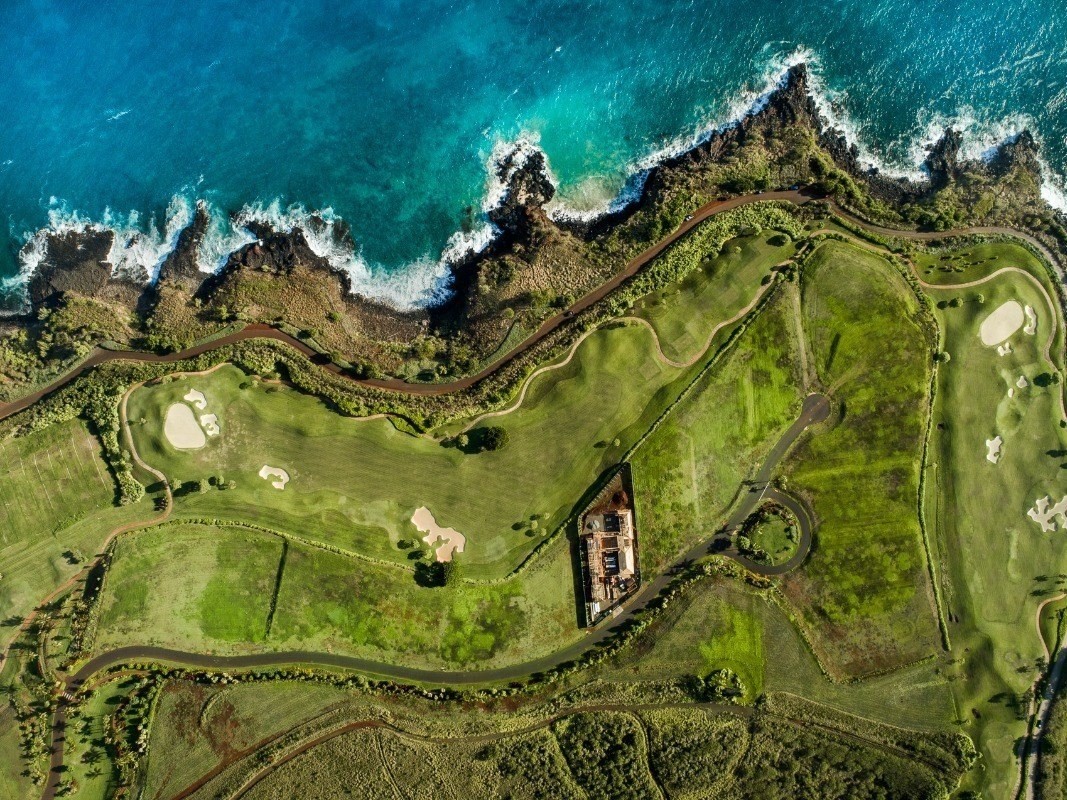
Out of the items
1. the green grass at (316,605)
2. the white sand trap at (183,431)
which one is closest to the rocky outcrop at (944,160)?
the green grass at (316,605)

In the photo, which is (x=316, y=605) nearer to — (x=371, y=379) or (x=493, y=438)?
(x=371, y=379)

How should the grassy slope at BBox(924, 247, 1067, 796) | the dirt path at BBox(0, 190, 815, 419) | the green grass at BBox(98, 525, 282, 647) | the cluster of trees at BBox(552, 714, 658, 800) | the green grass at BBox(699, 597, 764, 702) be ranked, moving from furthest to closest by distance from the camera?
the dirt path at BBox(0, 190, 815, 419) < the grassy slope at BBox(924, 247, 1067, 796) < the green grass at BBox(98, 525, 282, 647) < the green grass at BBox(699, 597, 764, 702) < the cluster of trees at BBox(552, 714, 658, 800)

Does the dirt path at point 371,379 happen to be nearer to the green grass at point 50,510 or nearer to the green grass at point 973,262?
Result: the green grass at point 50,510

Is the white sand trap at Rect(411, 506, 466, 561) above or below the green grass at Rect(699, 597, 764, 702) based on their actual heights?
above

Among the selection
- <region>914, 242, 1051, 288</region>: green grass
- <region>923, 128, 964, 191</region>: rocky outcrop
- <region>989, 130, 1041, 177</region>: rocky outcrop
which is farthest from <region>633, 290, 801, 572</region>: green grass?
<region>989, 130, 1041, 177</region>: rocky outcrop

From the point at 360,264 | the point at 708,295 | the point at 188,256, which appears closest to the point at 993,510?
the point at 708,295

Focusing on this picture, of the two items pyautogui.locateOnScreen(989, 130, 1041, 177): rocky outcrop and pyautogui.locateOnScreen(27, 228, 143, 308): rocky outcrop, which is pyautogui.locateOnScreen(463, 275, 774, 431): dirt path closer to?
pyautogui.locateOnScreen(989, 130, 1041, 177): rocky outcrop

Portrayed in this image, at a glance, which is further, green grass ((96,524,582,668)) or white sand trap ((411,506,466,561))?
white sand trap ((411,506,466,561))
